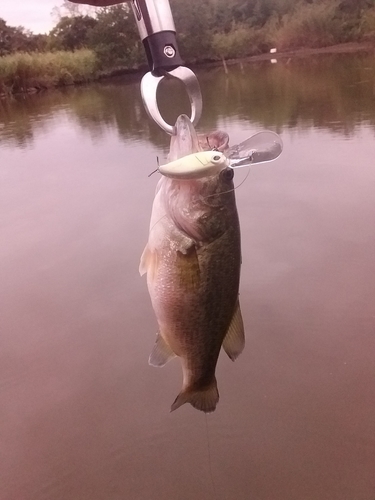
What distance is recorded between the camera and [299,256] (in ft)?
13.6

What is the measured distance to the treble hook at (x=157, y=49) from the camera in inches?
50.7

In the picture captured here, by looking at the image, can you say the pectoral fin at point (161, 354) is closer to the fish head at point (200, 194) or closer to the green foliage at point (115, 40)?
the fish head at point (200, 194)

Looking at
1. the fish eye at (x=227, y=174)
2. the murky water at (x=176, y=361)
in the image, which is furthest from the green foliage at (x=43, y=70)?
the fish eye at (x=227, y=174)

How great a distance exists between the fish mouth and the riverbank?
923 inches

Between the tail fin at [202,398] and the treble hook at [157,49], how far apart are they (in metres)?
0.85

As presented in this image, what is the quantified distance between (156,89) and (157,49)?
0.11 meters

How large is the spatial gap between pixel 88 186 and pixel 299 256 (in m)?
3.71

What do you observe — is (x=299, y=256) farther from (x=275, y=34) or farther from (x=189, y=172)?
(x=275, y=34)

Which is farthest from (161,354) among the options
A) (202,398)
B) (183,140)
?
(183,140)

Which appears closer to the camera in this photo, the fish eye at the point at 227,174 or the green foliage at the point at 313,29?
the fish eye at the point at 227,174

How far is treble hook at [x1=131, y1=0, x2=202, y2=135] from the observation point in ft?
4.23

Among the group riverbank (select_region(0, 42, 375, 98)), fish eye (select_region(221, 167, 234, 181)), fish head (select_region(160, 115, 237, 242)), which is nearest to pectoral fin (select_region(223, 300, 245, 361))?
fish head (select_region(160, 115, 237, 242))

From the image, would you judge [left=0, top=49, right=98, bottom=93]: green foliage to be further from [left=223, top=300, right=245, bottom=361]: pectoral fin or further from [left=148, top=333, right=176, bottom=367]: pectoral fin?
[left=223, top=300, right=245, bottom=361]: pectoral fin

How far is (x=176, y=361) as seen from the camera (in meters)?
3.13
